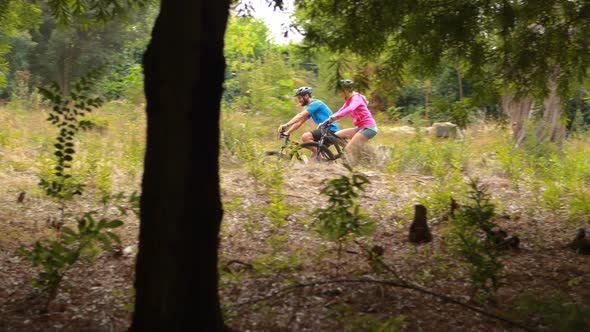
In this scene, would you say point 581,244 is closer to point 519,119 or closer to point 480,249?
point 480,249

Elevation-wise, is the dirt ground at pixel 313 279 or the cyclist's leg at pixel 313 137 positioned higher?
the cyclist's leg at pixel 313 137

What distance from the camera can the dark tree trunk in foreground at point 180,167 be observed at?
10.3ft

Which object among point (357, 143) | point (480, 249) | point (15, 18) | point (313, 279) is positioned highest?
point (15, 18)

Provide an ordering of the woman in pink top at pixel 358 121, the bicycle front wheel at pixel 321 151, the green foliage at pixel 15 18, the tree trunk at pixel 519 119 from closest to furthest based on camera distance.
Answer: the green foliage at pixel 15 18 → the woman in pink top at pixel 358 121 → the tree trunk at pixel 519 119 → the bicycle front wheel at pixel 321 151

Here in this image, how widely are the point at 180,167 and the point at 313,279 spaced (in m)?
1.91

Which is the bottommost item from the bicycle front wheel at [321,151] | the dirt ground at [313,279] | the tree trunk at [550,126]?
the dirt ground at [313,279]

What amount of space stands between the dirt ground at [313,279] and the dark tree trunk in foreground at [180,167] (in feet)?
2.53

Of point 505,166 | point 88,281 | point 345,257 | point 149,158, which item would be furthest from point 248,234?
point 505,166

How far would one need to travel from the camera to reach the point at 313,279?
15.5 feet

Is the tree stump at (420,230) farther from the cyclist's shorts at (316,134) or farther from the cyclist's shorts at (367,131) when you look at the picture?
the cyclist's shorts at (316,134)

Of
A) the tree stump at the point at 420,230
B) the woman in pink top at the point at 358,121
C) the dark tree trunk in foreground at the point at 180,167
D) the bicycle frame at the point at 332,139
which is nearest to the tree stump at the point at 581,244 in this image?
the tree stump at the point at 420,230

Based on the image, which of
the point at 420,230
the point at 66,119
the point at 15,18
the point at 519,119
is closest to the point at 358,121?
the point at 519,119

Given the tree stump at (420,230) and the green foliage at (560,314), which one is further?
the tree stump at (420,230)

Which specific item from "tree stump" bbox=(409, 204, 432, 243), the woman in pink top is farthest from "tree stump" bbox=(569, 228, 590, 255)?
the woman in pink top
